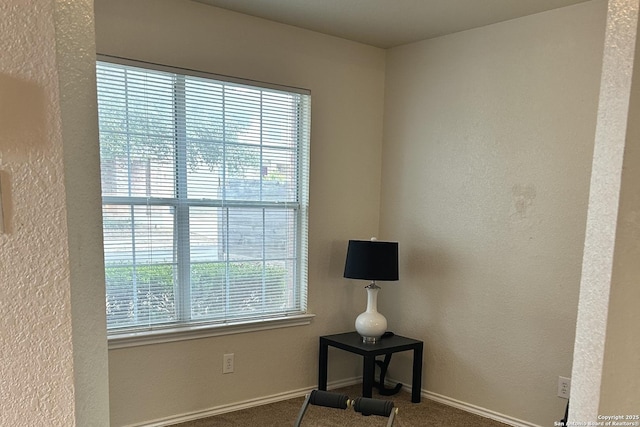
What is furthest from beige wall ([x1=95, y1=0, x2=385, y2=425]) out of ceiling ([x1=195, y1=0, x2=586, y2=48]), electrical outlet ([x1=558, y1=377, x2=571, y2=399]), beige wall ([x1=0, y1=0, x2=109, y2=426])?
beige wall ([x1=0, y1=0, x2=109, y2=426])

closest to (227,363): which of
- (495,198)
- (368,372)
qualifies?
(368,372)

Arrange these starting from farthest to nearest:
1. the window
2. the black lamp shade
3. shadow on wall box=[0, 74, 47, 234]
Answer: the black lamp shade < the window < shadow on wall box=[0, 74, 47, 234]

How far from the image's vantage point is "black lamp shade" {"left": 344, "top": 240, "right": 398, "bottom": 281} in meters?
3.02

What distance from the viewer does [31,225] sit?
3.45ft

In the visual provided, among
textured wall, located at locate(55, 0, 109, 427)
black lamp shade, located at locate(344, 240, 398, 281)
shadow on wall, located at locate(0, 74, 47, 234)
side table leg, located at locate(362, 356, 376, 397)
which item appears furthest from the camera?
black lamp shade, located at locate(344, 240, 398, 281)

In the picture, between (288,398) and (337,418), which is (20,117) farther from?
(288,398)

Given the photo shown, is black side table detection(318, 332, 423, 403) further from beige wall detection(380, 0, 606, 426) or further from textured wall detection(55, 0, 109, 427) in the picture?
textured wall detection(55, 0, 109, 427)

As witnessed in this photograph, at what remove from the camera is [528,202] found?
275 centimetres

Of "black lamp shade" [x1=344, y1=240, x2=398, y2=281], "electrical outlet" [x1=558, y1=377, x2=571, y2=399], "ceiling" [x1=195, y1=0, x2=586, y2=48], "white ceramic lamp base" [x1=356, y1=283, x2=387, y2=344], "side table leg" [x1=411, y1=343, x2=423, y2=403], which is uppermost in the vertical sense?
"ceiling" [x1=195, y1=0, x2=586, y2=48]

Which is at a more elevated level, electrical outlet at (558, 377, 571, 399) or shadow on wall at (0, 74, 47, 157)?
shadow on wall at (0, 74, 47, 157)

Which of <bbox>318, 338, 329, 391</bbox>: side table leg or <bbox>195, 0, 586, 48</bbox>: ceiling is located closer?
<bbox>195, 0, 586, 48</bbox>: ceiling

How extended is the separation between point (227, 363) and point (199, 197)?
3.34 feet

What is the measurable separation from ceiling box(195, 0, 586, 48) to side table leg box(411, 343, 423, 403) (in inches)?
79.2

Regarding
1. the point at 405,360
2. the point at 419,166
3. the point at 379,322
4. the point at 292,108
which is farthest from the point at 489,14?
the point at 405,360
